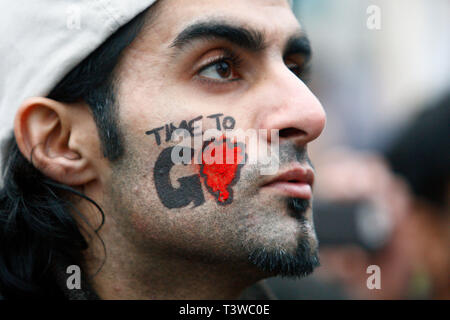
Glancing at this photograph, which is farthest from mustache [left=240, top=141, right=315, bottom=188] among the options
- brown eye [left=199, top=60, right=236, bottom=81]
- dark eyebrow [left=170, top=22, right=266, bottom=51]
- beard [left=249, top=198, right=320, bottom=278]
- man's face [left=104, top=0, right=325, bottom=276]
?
dark eyebrow [left=170, top=22, right=266, bottom=51]

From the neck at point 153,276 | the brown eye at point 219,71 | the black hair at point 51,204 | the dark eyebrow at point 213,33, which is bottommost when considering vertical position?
the neck at point 153,276

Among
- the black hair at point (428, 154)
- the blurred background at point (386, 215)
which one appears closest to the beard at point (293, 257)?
the blurred background at point (386, 215)

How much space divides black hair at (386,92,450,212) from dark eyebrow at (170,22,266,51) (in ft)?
9.10

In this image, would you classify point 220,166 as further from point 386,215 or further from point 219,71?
point 386,215

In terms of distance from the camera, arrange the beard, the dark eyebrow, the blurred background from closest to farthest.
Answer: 1. the beard
2. the dark eyebrow
3. the blurred background

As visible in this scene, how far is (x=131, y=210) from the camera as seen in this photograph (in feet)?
7.91

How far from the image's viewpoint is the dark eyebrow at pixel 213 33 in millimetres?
2412

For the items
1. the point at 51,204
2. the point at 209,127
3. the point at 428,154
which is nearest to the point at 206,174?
the point at 209,127

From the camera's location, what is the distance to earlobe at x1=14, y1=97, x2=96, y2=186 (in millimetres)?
2496

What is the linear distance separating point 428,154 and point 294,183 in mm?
2682

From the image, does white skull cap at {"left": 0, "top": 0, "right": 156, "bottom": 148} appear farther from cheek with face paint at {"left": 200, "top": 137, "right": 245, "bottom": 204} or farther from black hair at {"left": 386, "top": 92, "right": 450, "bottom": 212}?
black hair at {"left": 386, "top": 92, "right": 450, "bottom": 212}

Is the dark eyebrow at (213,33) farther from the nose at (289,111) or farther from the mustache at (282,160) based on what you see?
the mustache at (282,160)

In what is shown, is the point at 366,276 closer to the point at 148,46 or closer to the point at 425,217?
the point at 425,217

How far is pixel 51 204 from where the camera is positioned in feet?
8.25
